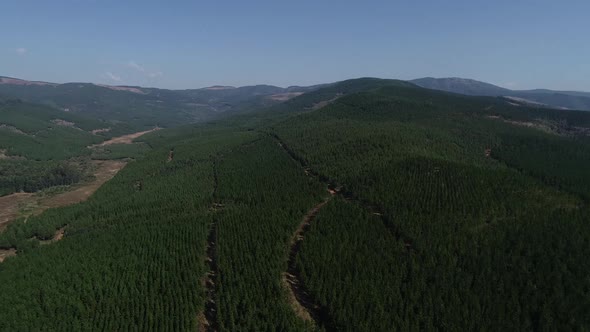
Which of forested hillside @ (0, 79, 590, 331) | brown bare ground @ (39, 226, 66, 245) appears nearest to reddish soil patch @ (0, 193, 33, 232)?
forested hillside @ (0, 79, 590, 331)

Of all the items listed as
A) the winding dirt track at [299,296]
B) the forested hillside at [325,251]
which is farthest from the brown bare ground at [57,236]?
the winding dirt track at [299,296]

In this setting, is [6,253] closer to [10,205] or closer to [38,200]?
[10,205]

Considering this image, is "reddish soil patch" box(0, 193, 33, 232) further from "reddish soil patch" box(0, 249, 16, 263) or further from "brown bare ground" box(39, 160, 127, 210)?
"reddish soil patch" box(0, 249, 16, 263)

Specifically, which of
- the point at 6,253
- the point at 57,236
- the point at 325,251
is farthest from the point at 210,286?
the point at 6,253

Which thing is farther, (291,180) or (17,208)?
(17,208)

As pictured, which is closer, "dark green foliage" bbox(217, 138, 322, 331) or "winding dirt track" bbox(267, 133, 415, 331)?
"dark green foliage" bbox(217, 138, 322, 331)

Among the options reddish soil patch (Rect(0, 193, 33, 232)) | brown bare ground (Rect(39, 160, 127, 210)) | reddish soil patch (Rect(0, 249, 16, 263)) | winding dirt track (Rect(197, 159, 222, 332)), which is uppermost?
winding dirt track (Rect(197, 159, 222, 332))

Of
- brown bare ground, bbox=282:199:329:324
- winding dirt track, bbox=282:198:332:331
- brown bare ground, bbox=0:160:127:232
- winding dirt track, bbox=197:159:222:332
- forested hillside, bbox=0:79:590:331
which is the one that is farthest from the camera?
brown bare ground, bbox=0:160:127:232

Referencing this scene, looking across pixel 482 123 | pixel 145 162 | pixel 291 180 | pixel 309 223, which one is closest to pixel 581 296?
pixel 309 223

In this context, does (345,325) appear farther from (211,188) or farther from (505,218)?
(211,188)
